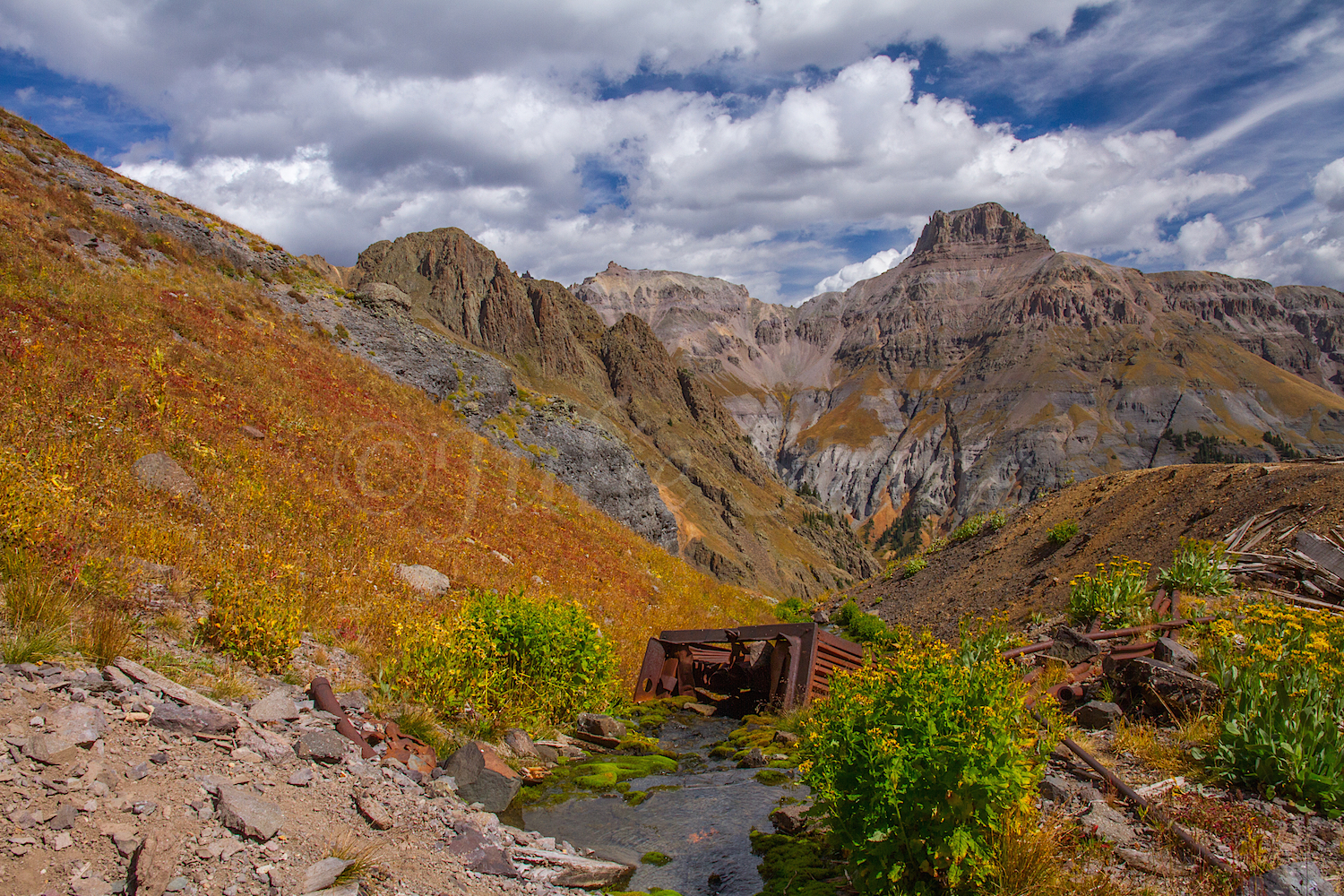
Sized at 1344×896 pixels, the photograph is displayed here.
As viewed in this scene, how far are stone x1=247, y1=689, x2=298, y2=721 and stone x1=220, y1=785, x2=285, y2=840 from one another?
1216 millimetres

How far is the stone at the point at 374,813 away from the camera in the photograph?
4766 millimetres

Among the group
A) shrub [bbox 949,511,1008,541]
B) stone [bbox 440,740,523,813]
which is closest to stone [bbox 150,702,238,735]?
stone [bbox 440,740,523,813]

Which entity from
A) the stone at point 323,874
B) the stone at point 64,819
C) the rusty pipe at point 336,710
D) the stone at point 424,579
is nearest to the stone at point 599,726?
the stone at point 424,579

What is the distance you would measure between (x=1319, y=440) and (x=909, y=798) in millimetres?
260066

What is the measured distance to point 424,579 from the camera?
1141cm

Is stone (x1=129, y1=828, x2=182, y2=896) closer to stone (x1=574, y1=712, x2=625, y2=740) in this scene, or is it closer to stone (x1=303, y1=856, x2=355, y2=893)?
stone (x1=303, y1=856, x2=355, y2=893)

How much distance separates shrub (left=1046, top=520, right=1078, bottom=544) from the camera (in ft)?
60.9

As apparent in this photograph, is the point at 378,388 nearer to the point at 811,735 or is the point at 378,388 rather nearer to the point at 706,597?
the point at 706,597

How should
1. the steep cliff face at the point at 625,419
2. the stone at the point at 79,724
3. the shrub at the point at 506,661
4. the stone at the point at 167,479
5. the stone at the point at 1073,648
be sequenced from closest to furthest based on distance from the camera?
the stone at the point at 79,724, the shrub at the point at 506,661, the stone at the point at 1073,648, the stone at the point at 167,479, the steep cliff face at the point at 625,419

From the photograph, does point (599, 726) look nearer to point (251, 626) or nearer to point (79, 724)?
point (251, 626)

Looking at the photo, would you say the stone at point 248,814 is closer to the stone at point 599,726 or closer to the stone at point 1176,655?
the stone at point 599,726

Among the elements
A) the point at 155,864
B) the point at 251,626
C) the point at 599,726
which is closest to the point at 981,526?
the point at 599,726

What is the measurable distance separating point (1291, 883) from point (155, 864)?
247 inches
